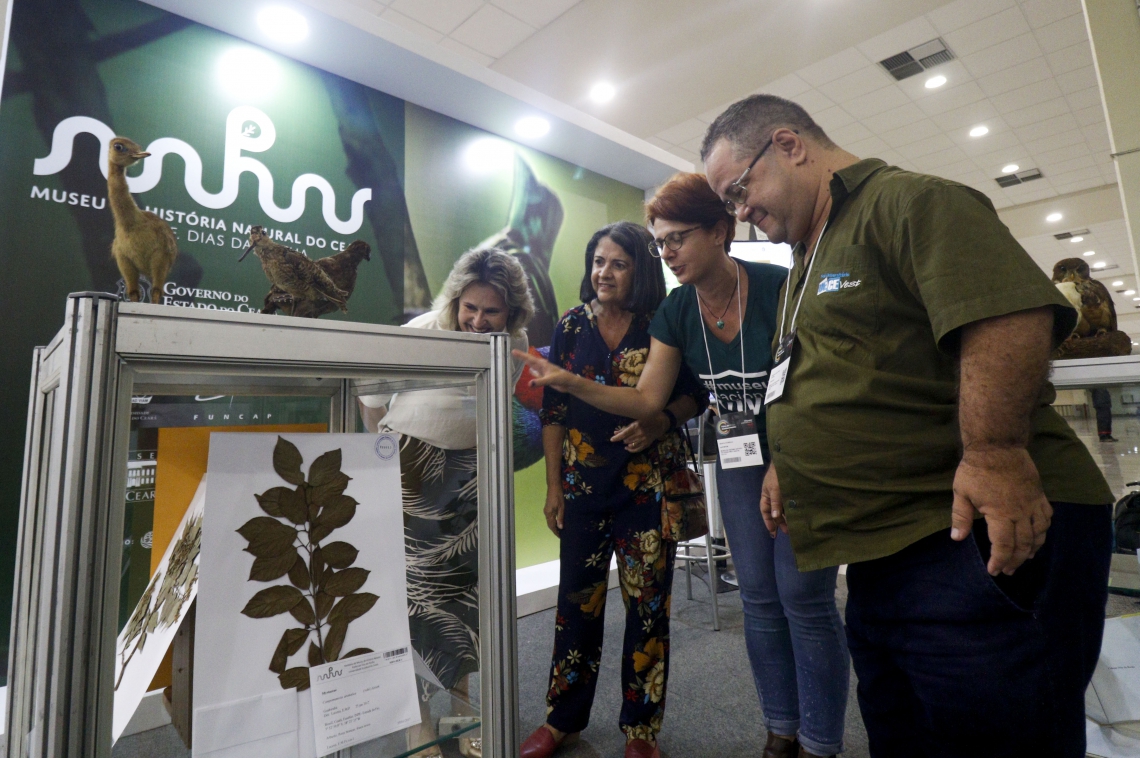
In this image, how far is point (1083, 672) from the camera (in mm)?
721

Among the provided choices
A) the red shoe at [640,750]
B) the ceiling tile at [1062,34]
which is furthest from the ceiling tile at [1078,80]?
the red shoe at [640,750]

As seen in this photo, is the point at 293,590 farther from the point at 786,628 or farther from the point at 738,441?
the point at 786,628

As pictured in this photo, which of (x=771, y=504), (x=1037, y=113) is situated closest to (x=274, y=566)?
(x=771, y=504)

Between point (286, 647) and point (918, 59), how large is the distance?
5.19 metres

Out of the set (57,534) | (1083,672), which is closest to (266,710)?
(57,534)

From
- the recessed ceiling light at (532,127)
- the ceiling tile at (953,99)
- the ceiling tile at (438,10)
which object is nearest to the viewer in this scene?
the recessed ceiling light at (532,127)

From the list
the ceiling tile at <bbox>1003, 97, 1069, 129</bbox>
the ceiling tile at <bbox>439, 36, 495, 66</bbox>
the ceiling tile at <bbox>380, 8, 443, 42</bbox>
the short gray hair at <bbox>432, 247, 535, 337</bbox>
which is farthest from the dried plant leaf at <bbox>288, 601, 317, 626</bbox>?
the ceiling tile at <bbox>1003, 97, 1069, 129</bbox>

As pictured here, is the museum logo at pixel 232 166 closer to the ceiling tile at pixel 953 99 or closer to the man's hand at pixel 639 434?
→ the man's hand at pixel 639 434

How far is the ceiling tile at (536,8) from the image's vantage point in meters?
3.53

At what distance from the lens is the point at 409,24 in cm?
373

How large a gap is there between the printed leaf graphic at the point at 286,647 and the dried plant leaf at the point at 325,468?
16cm

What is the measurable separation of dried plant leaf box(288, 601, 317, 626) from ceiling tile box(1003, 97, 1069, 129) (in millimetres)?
6568

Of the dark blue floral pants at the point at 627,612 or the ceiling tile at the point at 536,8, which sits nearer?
the dark blue floral pants at the point at 627,612

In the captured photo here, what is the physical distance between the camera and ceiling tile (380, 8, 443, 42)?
3.61 meters
